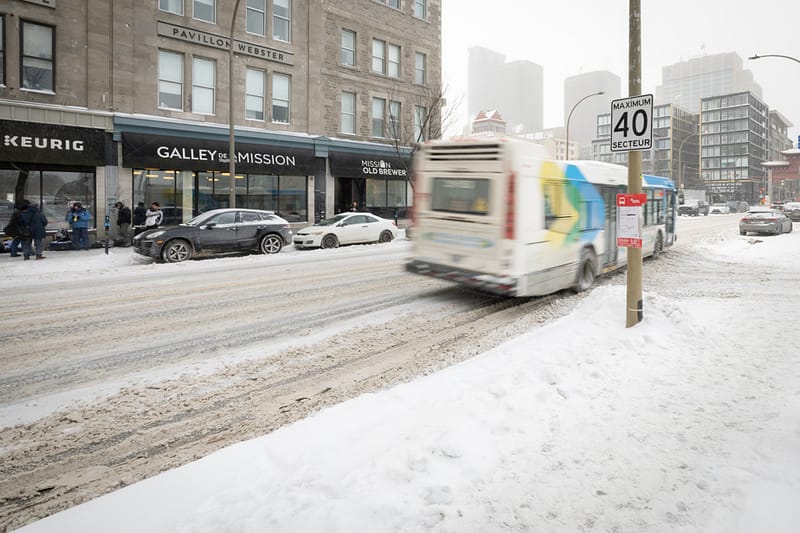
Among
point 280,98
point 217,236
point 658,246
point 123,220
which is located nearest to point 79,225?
point 123,220

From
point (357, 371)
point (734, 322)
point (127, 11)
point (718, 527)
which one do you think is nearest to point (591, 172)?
point (734, 322)

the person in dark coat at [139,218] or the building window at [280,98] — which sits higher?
the building window at [280,98]

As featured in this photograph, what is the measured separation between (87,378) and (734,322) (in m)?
8.70

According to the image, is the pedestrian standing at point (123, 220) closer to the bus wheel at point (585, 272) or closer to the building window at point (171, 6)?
the building window at point (171, 6)

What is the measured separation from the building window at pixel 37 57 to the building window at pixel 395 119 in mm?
16129

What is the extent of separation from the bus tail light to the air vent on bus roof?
1.50 feet

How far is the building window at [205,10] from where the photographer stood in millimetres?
22766

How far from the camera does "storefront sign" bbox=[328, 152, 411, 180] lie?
27.2 m

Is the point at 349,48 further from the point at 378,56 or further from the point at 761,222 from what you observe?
the point at 761,222

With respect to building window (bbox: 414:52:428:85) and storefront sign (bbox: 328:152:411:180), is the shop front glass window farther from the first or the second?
building window (bbox: 414:52:428:85)

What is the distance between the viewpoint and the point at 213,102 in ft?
76.5

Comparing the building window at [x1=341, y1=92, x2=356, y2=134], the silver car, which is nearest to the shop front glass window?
the building window at [x1=341, y1=92, x2=356, y2=134]

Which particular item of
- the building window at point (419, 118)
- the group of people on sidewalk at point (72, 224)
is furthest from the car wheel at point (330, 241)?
the building window at point (419, 118)

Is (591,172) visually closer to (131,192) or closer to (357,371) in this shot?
(357,371)
